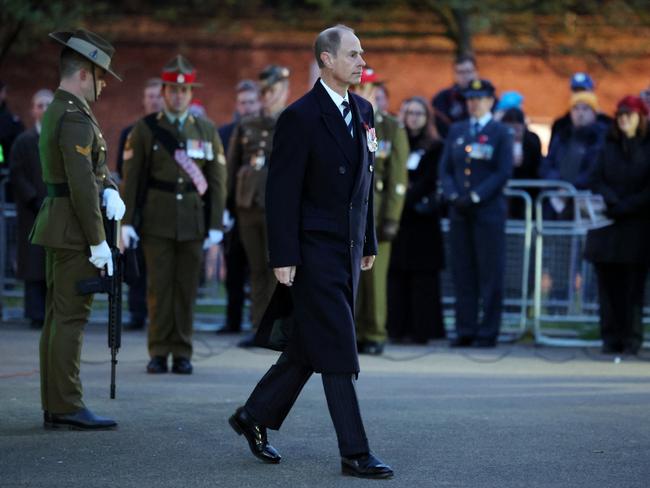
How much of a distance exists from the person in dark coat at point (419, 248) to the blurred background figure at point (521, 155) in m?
1.11

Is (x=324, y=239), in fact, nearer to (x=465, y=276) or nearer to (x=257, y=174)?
(x=257, y=174)

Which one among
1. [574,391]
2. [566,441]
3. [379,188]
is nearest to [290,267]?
[566,441]

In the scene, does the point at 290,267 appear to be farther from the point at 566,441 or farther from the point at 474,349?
the point at 474,349

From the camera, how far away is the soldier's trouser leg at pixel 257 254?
1314 centimetres

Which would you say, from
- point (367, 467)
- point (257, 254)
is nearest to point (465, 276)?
point (257, 254)

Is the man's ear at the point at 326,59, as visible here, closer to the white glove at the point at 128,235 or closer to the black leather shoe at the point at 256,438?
the black leather shoe at the point at 256,438

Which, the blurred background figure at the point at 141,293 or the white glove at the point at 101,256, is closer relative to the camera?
the white glove at the point at 101,256

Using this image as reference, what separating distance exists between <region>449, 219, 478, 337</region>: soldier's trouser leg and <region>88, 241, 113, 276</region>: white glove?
605 centimetres

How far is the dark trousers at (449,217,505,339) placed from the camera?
13891 mm


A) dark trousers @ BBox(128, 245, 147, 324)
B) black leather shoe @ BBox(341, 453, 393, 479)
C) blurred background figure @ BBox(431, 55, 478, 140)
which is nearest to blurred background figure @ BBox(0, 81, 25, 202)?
dark trousers @ BBox(128, 245, 147, 324)

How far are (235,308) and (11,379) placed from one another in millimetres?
4648

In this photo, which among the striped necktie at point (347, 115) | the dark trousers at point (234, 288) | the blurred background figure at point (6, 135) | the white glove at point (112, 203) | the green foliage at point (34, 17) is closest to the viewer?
the striped necktie at point (347, 115)

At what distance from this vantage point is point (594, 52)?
27.5m

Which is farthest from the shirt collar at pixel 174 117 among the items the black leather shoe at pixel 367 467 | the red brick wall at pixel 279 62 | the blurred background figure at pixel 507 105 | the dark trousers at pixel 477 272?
the red brick wall at pixel 279 62
